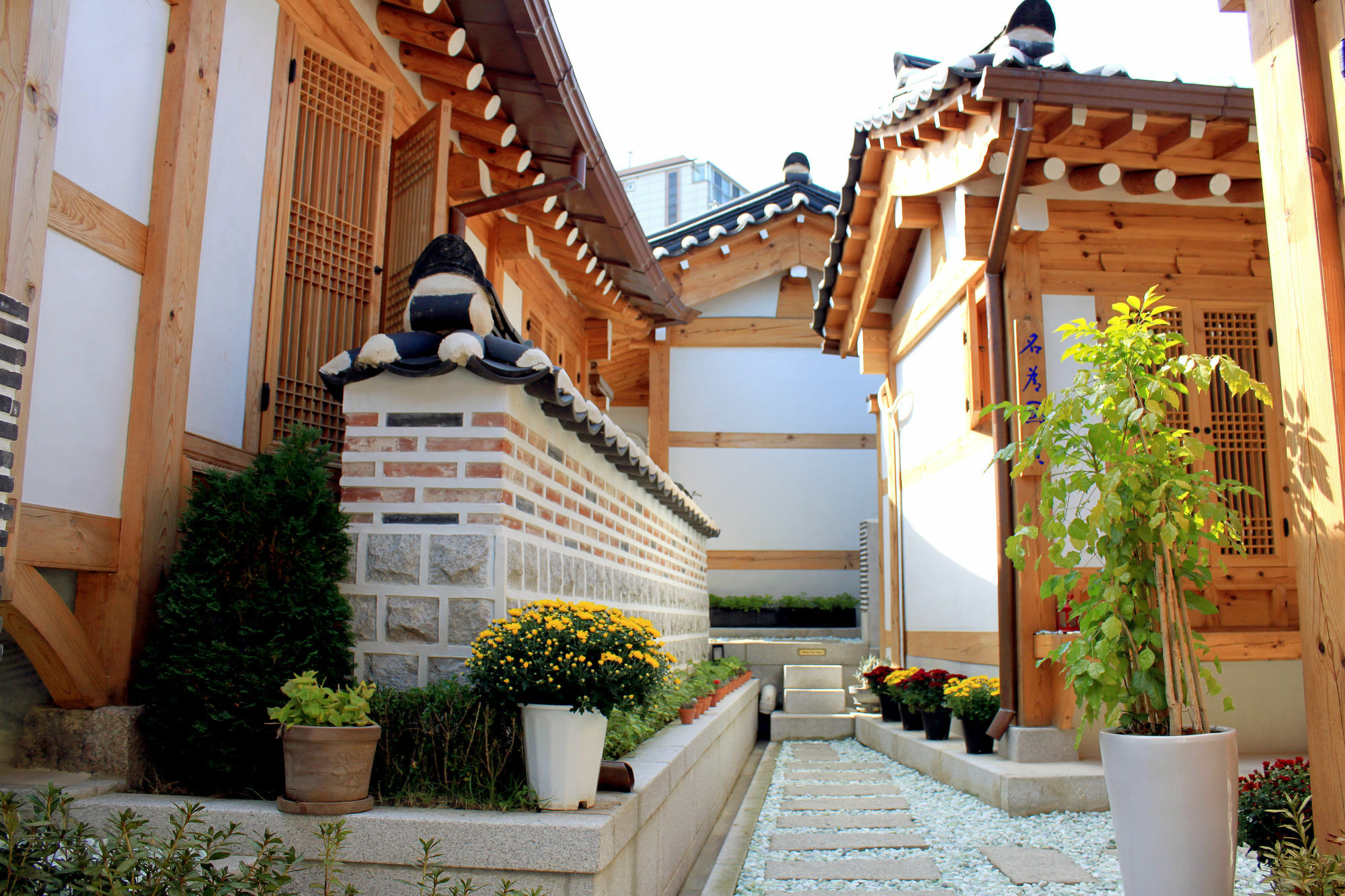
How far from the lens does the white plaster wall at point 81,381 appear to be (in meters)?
3.17

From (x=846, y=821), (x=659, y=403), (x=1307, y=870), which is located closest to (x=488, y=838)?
(x=1307, y=870)

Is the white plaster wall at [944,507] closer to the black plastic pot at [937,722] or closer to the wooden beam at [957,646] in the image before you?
the wooden beam at [957,646]

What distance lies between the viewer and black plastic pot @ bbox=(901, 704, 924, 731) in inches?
296

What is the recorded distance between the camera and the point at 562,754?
3.02 m

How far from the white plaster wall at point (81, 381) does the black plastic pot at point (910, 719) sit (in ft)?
19.4

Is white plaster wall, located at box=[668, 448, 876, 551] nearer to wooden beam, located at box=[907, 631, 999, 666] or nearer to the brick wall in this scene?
wooden beam, located at box=[907, 631, 999, 666]

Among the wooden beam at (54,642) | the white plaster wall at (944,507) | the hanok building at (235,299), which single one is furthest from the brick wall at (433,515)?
the white plaster wall at (944,507)

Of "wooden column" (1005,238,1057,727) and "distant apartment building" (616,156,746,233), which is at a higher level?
"distant apartment building" (616,156,746,233)

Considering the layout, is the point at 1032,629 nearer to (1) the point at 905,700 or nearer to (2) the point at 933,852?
(2) the point at 933,852

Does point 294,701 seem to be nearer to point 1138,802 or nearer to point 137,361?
point 137,361

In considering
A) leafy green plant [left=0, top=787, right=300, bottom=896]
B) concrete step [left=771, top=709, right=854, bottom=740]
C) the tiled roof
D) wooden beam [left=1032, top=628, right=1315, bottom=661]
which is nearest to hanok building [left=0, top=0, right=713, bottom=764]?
leafy green plant [left=0, top=787, right=300, bottom=896]

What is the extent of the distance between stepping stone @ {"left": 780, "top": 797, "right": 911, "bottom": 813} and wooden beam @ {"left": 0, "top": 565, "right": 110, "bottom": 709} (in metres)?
3.95

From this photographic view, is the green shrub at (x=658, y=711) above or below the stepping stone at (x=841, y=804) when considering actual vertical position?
above

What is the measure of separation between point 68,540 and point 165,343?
0.82m
